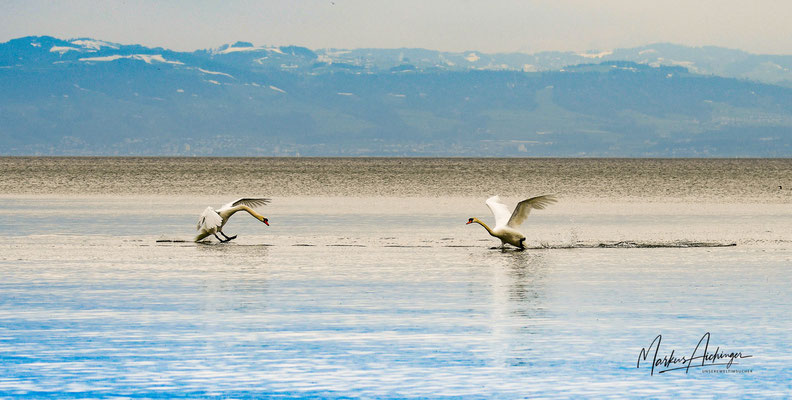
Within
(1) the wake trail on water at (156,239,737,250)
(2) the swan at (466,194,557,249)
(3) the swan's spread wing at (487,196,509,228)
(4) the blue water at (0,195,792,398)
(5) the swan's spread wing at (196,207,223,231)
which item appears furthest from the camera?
(5) the swan's spread wing at (196,207,223,231)

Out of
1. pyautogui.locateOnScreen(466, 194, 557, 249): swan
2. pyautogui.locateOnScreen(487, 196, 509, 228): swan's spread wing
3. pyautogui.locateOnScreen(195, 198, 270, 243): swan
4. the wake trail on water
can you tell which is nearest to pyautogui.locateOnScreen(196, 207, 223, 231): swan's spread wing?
pyautogui.locateOnScreen(195, 198, 270, 243): swan

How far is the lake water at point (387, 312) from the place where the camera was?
1097 cm

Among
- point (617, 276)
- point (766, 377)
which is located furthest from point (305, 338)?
point (617, 276)

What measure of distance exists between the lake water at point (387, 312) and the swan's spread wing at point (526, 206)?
2.57ft

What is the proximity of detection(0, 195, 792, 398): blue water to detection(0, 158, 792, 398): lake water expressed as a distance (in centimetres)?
4

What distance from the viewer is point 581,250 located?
24.2 metres

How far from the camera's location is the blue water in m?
10.9


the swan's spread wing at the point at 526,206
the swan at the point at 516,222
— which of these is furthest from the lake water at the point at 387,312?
the swan's spread wing at the point at 526,206

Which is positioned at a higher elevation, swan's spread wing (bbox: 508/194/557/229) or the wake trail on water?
swan's spread wing (bbox: 508/194/557/229)

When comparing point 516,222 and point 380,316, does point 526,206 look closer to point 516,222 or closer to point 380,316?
point 516,222

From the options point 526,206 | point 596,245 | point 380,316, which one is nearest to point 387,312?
point 380,316

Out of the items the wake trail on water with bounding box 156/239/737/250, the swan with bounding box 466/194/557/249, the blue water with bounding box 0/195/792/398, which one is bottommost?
the blue water with bounding box 0/195/792/398

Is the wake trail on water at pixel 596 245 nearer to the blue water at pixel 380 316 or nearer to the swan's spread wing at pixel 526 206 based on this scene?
the blue water at pixel 380 316

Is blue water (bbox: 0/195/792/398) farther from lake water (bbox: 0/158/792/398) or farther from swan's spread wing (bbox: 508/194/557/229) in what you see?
swan's spread wing (bbox: 508/194/557/229)
